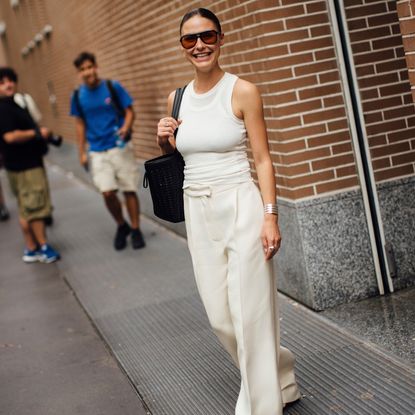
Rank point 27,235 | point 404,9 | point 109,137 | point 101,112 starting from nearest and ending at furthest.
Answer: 1. point 404,9
2. point 101,112
3. point 109,137
4. point 27,235

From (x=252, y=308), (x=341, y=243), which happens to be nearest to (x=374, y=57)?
(x=341, y=243)

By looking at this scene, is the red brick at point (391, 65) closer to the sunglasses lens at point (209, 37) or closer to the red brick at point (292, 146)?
the red brick at point (292, 146)

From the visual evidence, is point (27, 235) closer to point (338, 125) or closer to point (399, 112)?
point (338, 125)

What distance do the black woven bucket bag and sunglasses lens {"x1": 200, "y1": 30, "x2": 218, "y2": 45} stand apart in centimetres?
36

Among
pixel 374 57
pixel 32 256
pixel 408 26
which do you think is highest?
pixel 408 26

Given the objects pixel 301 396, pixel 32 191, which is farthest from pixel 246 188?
pixel 32 191

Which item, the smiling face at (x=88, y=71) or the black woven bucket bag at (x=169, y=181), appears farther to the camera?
the smiling face at (x=88, y=71)

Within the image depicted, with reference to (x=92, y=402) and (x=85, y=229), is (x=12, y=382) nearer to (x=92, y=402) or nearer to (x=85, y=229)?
(x=92, y=402)

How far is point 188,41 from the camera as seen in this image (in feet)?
12.9

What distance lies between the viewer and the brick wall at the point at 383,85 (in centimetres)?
602

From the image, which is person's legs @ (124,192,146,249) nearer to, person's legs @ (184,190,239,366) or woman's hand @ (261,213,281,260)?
person's legs @ (184,190,239,366)

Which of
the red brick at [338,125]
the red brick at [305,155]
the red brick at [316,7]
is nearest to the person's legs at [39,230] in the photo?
the red brick at [305,155]

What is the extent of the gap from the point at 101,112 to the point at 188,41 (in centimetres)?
525

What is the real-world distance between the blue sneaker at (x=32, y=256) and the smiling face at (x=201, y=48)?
6.01 metres
